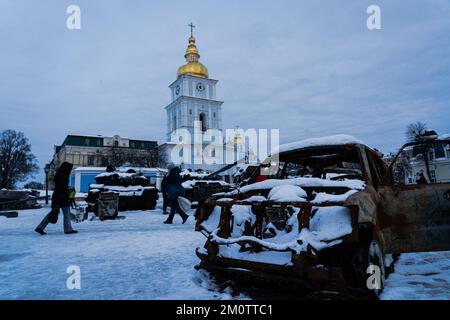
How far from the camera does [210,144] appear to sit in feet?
216

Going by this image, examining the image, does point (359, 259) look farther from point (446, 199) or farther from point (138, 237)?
point (138, 237)

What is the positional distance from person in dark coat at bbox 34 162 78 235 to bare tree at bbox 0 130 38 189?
1722 inches

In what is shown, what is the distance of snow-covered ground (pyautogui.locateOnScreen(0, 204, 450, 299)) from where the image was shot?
289 cm

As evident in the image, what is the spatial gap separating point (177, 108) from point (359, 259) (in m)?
66.0

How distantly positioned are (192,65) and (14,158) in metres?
37.5

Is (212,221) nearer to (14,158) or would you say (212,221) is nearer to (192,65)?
(14,158)

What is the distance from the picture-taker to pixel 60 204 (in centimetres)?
710

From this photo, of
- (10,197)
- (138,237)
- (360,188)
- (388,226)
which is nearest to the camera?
(360,188)

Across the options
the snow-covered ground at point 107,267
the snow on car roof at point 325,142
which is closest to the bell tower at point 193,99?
the snow-covered ground at point 107,267

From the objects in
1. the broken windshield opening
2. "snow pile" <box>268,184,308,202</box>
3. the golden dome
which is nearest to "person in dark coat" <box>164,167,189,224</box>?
the broken windshield opening

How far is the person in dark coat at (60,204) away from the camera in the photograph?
23.2 ft

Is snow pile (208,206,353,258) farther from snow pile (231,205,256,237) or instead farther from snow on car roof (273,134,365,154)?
snow on car roof (273,134,365,154)

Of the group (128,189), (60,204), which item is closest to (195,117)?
(128,189)

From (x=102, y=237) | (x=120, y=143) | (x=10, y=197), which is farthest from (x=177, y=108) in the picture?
(x=102, y=237)
